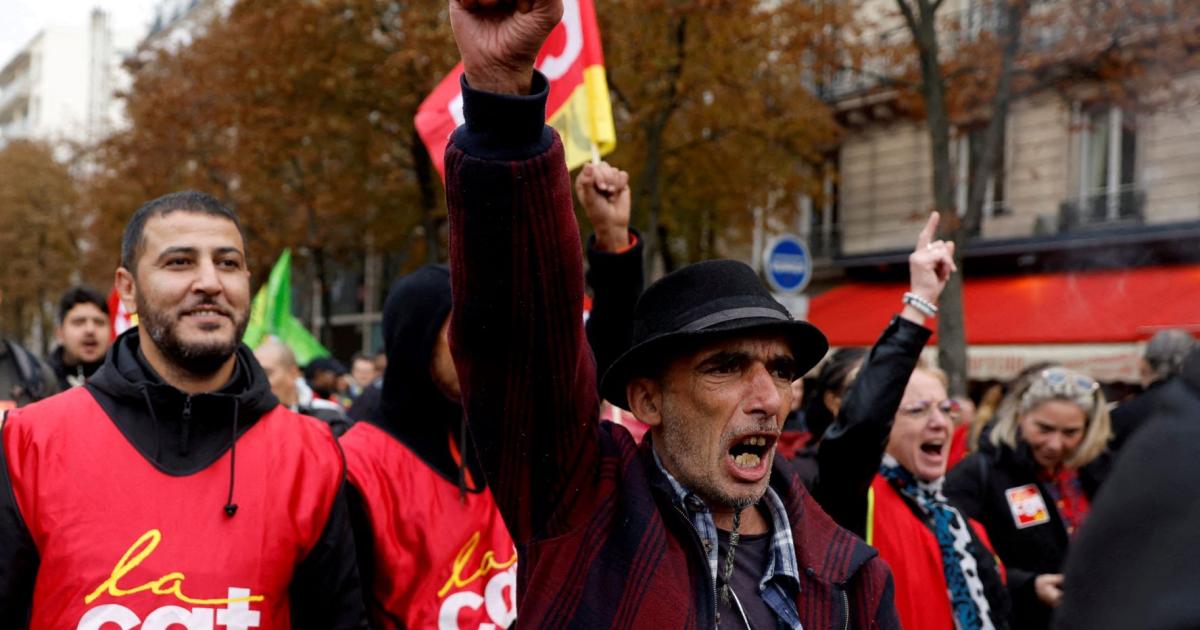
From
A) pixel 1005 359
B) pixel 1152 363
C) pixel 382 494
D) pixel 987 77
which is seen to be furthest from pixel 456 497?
pixel 1005 359

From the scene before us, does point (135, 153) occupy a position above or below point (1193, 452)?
above

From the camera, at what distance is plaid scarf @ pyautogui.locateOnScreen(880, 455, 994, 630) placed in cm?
348

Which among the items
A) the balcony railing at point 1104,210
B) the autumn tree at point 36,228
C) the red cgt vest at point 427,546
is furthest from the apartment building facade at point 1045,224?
the autumn tree at point 36,228

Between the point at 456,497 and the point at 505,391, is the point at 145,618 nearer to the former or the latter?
the point at 456,497

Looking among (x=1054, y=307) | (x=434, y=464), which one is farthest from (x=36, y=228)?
(x=434, y=464)

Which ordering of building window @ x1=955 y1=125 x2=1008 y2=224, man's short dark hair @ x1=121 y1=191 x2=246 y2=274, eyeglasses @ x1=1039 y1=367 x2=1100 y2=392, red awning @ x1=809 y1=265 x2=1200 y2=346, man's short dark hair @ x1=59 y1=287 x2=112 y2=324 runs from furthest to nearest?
building window @ x1=955 y1=125 x2=1008 y2=224 → red awning @ x1=809 y1=265 x2=1200 y2=346 → man's short dark hair @ x1=59 y1=287 x2=112 y2=324 → eyeglasses @ x1=1039 y1=367 x2=1100 y2=392 → man's short dark hair @ x1=121 y1=191 x2=246 y2=274

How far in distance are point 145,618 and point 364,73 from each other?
15.7 metres

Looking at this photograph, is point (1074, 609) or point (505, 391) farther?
point (505, 391)

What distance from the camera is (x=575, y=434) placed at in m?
1.99

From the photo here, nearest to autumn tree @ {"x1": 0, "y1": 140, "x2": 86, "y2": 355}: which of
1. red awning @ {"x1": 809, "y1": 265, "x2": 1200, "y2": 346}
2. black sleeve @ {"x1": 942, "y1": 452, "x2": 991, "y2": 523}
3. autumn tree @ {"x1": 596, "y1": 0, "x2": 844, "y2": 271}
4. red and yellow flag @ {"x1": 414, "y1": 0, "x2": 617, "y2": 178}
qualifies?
autumn tree @ {"x1": 596, "y1": 0, "x2": 844, "y2": 271}

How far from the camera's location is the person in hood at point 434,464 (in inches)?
119

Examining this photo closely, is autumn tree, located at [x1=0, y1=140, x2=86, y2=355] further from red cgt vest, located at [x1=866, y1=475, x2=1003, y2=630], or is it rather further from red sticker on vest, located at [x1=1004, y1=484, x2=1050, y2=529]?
red cgt vest, located at [x1=866, y1=475, x2=1003, y2=630]

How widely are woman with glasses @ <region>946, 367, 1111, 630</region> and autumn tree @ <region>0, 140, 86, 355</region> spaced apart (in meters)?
37.3

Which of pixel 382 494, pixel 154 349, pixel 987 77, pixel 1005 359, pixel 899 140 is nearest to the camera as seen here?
pixel 154 349
